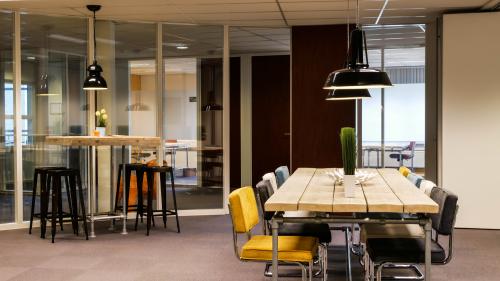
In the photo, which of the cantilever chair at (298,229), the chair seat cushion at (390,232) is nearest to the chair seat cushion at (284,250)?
the cantilever chair at (298,229)

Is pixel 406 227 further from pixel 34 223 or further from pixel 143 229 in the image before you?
pixel 34 223

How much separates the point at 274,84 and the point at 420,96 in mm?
4114

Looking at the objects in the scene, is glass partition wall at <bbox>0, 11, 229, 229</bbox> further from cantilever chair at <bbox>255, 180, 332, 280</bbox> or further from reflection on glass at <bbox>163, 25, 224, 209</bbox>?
cantilever chair at <bbox>255, 180, 332, 280</bbox>

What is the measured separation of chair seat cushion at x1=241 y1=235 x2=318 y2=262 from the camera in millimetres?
3551

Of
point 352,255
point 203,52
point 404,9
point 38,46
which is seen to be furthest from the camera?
point 203,52

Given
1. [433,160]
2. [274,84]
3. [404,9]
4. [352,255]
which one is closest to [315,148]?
[433,160]

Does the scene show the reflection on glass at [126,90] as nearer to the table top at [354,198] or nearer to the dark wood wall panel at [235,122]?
the dark wood wall panel at [235,122]

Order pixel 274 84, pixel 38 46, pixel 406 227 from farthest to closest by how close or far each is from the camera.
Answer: pixel 274 84
pixel 38 46
pixel 406 227

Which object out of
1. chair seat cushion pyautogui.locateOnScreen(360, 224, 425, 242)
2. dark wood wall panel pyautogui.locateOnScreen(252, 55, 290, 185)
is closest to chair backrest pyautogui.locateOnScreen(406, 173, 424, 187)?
chair seat cushion pyautogui.locateOnScreen(360, 224, 425, 242)

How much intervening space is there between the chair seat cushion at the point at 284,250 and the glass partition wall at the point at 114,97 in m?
4.27

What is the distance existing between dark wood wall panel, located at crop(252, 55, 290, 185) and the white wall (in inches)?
174

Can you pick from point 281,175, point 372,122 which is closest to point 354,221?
point 281,175

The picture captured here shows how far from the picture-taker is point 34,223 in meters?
7.17

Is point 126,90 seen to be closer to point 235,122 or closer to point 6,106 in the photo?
point 6,106
